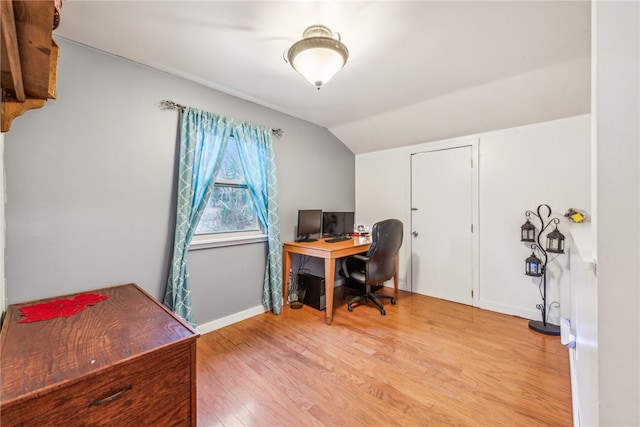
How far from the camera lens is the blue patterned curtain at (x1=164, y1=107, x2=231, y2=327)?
2.18 meters

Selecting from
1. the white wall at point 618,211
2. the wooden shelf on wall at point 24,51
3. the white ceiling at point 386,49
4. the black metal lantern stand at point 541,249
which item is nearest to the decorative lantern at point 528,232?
the black metal lantern stand at point 541,249

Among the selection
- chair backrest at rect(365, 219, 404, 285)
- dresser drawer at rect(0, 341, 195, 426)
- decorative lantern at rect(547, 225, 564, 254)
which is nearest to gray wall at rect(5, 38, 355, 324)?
dresser drawer at rect(0, 341, 195, 426)

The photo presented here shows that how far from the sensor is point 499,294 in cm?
295

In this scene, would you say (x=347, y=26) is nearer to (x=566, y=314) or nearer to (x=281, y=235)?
(x=281, y=235)

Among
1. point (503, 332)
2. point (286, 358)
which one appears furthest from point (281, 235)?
point (503, 332)

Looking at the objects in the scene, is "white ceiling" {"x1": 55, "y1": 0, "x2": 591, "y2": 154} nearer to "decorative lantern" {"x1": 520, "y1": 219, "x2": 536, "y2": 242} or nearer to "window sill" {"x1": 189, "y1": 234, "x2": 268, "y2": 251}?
"decorative lantern" {"x1": 520, "y1": 219, "x2": 536, "y2": 242}

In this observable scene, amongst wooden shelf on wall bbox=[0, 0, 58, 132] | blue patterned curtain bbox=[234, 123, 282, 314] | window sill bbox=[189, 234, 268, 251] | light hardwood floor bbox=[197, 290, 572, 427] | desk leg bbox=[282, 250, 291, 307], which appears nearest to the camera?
wooden shelf on wall bbox=[0, 0, 58, 132]

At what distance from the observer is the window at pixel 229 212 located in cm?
256

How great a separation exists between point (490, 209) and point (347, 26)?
2.57 meters

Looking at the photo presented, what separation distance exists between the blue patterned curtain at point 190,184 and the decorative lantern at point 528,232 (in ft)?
10.6

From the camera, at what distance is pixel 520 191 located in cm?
281

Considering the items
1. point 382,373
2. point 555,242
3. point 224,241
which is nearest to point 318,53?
point 224,241

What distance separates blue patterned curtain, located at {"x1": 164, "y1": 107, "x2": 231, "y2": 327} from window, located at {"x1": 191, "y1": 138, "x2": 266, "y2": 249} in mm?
178

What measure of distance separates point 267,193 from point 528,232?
2856 mm
